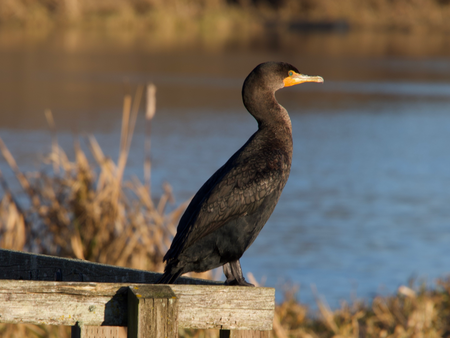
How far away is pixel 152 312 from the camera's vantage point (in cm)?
150

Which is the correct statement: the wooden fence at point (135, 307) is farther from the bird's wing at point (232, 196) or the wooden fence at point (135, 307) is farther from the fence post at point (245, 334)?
the bird's wing at point (232, 196)

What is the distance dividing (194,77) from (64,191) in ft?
48.6

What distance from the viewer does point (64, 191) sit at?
448cm

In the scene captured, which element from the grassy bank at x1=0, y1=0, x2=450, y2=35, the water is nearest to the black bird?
the water

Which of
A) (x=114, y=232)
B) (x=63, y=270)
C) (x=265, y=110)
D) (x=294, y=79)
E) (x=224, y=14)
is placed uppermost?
(x=224, y=14)

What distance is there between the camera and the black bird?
201 centimetres

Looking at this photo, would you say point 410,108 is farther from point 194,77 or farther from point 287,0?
point 287,0

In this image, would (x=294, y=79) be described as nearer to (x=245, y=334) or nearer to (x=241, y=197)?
(x=241, y=197)

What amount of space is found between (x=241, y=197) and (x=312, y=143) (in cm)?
937

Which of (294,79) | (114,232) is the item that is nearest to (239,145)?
(114,232)

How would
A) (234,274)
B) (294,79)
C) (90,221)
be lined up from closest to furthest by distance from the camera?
(234,274) → (294,79) → (90,221)

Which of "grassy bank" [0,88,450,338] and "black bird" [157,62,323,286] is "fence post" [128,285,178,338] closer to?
"black bird" [157,62,323,286]

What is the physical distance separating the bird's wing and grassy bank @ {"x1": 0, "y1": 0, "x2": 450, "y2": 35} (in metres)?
31.3

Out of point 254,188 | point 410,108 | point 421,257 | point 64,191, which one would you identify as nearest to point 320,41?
point 410,108
